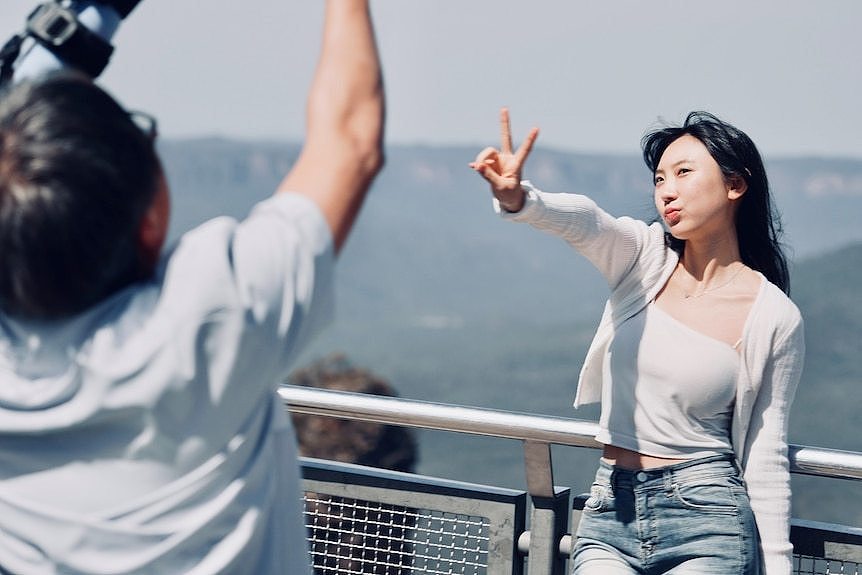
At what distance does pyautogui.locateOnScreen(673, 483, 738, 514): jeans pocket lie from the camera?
2.75 metres

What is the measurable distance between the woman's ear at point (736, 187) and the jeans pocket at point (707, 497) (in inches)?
28.1

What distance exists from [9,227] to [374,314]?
89.0 m

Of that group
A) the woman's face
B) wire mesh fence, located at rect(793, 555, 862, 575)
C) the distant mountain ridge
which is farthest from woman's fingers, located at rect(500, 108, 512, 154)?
the distant mountain ridge

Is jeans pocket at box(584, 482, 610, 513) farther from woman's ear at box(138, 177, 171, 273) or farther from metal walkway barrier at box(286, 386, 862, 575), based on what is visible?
woman's ear at box(138, 177, 171, 273)

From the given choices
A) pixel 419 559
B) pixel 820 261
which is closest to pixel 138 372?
pixel 419 559

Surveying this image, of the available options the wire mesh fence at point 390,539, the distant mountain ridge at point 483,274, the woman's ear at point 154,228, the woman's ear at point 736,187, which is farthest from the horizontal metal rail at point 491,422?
the distant mountain ridge at point 483,274

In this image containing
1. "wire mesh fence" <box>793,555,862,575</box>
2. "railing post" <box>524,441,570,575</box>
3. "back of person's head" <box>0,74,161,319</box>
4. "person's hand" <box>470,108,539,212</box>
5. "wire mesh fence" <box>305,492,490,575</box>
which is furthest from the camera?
"wire mesh fence" <box>305,492,490,575</box>

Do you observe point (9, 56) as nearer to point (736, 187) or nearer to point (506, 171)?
point (506, 171)

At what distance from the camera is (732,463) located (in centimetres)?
284

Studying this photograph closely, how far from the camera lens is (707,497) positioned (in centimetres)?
276

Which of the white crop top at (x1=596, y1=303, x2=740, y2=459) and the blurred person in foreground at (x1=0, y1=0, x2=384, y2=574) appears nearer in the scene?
the blurred person in foreground at (x1=0, y1=0, x2=384, y2=574)

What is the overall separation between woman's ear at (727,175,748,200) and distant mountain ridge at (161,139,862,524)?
2001 inches

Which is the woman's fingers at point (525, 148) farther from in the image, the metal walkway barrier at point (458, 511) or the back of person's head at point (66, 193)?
the back of person's head at point (66, 193)

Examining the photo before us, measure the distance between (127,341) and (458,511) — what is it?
1.87 metres
